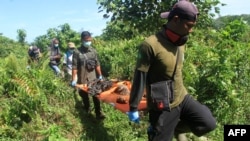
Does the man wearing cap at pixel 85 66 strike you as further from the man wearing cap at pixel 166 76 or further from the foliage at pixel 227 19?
the foliage at pixel 227 19

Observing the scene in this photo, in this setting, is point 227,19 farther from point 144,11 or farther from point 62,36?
point 62,36

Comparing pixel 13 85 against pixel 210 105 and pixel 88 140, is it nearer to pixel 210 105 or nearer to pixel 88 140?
pixel 88 140

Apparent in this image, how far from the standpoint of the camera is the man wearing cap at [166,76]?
3814mm

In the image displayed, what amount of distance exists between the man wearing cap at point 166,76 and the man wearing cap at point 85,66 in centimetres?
276

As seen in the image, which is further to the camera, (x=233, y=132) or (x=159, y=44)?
(x=233, y=132)

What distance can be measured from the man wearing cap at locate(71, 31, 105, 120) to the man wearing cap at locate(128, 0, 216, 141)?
2762 mm

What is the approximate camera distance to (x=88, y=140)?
575cm

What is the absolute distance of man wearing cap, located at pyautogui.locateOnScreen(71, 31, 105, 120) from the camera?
21.8ft

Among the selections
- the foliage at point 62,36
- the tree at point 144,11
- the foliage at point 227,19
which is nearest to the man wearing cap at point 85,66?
the tree at point 144,11

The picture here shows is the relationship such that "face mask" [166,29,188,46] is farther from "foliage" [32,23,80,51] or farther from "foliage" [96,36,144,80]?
"foliage" [32,23,80,51]

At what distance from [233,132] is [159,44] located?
156 cm

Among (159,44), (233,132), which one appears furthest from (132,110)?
(233,132)

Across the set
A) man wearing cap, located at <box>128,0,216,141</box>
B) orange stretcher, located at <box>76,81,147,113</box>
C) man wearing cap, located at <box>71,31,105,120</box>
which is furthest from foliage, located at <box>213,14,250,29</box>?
man wearing cap, located at <box>128,0,216,141</box>

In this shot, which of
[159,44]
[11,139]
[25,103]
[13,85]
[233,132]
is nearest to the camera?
[159,44]
